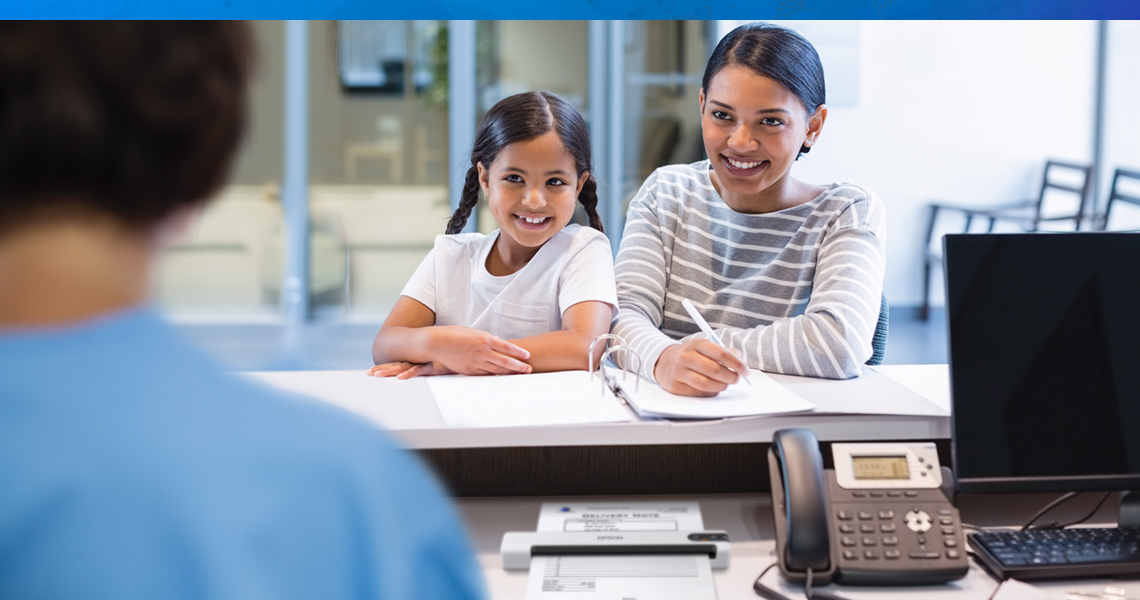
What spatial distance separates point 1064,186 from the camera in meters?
5.24

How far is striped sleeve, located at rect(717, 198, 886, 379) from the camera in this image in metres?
1.34

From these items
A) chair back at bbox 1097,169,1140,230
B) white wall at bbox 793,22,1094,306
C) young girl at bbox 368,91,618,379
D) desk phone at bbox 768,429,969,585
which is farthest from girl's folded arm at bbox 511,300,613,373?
chair back at bbox 1097,169,1140,230

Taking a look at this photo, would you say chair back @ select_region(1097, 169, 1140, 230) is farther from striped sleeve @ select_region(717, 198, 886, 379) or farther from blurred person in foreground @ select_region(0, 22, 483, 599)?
blurred person in foreground @ select_region(0, 22, 483, 599)

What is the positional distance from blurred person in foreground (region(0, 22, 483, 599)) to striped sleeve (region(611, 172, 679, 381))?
110 centimetres

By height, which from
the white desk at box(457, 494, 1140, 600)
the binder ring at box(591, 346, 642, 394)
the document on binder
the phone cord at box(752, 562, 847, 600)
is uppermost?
the binder ring at box(591, 346, 642, 394)

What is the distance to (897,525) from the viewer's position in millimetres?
1025

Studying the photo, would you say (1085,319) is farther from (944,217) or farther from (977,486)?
(944,217)

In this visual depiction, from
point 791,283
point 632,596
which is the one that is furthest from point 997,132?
point 632,596

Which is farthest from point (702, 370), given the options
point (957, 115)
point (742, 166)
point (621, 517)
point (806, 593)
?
point (957, 115)

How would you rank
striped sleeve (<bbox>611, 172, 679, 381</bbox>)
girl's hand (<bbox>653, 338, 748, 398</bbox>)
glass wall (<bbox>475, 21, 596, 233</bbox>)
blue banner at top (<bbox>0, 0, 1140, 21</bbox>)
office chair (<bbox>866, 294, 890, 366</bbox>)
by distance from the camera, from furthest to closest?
glass wall (<bbox>475, 21, 596, 233</bbox>) → office chair (<bbox>866, 294, 890, 366</bbox>) → striped sleeve (<bbox>611, 172, 679, 381</bbox>) → blue banner at top (<bbox>0, 0, 1140, 21</bbox>) → girl's hand (<bbox>653, 338, 748, 398</bbox>)

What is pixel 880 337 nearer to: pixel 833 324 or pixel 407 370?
pixel 833 324

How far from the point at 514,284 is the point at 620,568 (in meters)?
0.78

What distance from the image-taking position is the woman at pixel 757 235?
4.72 feet

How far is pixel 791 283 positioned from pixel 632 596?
2.67ft
